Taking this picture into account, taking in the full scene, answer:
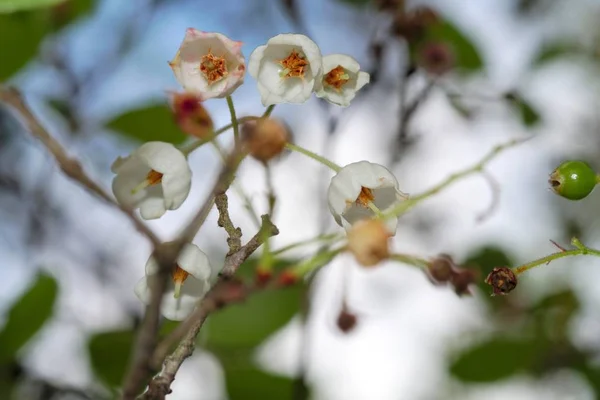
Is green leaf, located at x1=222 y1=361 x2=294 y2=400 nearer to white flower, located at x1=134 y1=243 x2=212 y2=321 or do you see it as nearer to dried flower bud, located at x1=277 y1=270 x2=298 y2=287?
white flower, located at x1=134 y1=243 x2=212 y2=321

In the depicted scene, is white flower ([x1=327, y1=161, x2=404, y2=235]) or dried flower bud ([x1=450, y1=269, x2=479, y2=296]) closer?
dried flower bud ([x1=450, y1=269, x2=479, y2=296])

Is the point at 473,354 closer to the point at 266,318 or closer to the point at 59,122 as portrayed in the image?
the point at 266,318

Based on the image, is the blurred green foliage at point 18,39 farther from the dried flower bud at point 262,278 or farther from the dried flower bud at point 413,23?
the dried flower bud at point 262,278

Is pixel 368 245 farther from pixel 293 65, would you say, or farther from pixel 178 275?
pixel 293 65

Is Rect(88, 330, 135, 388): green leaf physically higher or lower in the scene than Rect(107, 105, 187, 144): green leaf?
lower

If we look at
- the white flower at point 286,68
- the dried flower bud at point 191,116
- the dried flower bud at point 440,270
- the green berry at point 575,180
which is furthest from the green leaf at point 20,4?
the green berry at point 575,180

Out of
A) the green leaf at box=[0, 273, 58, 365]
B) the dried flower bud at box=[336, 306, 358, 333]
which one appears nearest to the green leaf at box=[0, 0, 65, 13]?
the dried flower bud at box=[336, 306, 358, 333]

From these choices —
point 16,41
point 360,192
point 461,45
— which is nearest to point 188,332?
point 360,192
